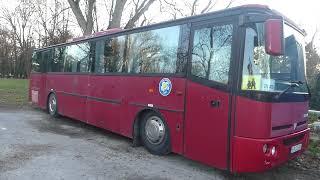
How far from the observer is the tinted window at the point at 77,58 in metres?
11.1

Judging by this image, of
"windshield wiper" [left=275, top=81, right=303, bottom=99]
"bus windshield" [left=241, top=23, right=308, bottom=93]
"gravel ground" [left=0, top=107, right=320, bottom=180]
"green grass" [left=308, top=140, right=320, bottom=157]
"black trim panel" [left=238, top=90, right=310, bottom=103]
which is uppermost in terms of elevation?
"bus windshield" [left=241, top=23, right=308, bottom=93]

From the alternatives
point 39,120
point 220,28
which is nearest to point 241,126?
point 220,28

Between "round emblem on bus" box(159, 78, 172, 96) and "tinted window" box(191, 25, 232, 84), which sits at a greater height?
"tinted window" box(191, 25, 232, 84)

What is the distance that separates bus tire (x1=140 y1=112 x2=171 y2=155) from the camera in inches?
309

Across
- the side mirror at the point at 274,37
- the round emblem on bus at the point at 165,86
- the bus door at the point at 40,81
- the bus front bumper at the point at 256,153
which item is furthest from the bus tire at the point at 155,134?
the bus door at the point at 40,81

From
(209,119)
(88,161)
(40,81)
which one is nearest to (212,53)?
(209,119)

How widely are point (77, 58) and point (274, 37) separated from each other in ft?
24.0

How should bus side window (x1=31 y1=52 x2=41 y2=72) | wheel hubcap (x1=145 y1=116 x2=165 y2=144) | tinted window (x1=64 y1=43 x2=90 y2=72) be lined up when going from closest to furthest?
wheel hubcap (x1=145 y1=116 x2=165 y2=144), tinted window (x1=64 y1=43 x2=90 y2=72), bus side window (x1=31 y1=52 x2=41 y2=72)

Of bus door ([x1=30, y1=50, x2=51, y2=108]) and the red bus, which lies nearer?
the red bus

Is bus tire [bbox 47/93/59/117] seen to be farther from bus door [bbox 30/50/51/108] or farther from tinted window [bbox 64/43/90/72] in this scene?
tinted window [bbox 64/43/90/72]

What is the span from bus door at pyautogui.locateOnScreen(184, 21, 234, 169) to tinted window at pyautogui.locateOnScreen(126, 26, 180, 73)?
0.62 meters

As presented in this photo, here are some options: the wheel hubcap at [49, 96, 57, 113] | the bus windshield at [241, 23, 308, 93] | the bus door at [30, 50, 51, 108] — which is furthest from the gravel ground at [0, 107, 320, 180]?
the bus door at [30, 50, 51, 108]

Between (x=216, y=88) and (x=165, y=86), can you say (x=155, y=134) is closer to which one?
(x=165, y=86)

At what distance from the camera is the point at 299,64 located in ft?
22.9
